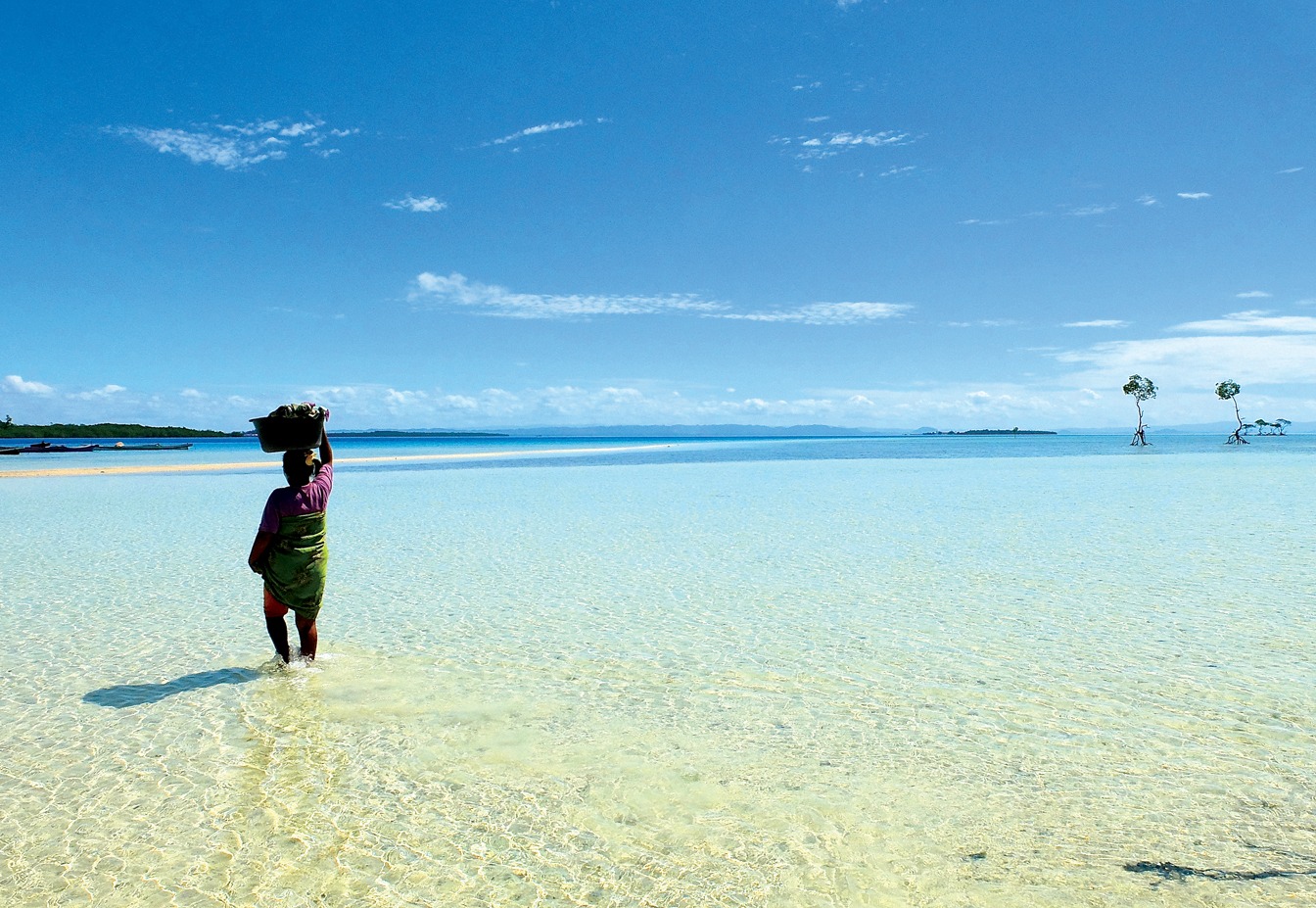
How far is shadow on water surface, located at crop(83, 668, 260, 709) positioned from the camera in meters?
4.99

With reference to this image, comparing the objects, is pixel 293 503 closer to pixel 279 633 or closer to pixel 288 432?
pixel 288 432

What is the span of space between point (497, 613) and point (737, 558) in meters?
4.01

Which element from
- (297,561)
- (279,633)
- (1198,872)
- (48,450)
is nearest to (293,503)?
(297,561)

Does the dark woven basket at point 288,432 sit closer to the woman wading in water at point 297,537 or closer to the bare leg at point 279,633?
the woman wading in water at point 297,537

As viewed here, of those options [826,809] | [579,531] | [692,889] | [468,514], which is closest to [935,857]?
[826,809]

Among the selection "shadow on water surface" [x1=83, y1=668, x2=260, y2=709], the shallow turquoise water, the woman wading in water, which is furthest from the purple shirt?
"shadow on water surface" [x1=83, y1=668, x2=260, y2=709]

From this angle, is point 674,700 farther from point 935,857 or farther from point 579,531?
point 579,531

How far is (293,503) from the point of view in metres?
4.84

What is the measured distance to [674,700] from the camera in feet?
16.4

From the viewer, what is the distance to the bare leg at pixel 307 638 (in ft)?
18.0

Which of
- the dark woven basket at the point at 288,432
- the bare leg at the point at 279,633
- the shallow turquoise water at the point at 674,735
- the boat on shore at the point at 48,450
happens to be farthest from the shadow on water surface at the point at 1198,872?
the boat on shore at the point at 48,450

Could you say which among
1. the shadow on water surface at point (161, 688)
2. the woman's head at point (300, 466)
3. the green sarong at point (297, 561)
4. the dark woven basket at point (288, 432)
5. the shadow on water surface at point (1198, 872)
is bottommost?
the shadow on water surface at point (1198, 872)

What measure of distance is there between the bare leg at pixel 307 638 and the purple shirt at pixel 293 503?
2.91ft

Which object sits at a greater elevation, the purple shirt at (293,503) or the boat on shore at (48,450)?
the boat on shore at (48,450)
